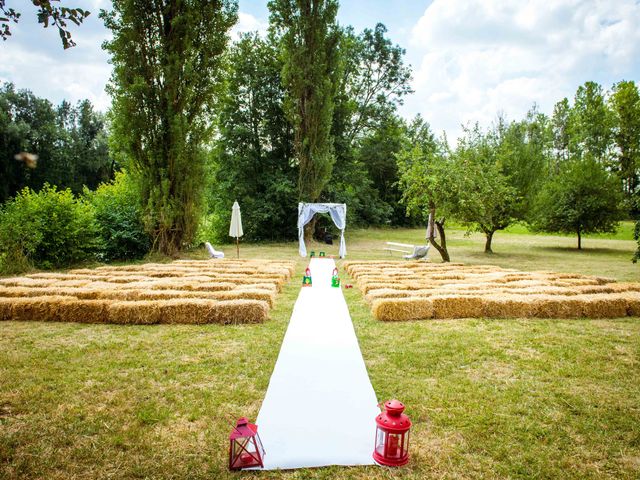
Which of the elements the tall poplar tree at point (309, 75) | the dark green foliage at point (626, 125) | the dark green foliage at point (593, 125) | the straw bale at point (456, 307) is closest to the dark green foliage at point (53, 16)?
the straw bale at point (456, 307)

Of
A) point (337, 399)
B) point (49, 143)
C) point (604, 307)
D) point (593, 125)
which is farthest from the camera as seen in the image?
point (593, 125)

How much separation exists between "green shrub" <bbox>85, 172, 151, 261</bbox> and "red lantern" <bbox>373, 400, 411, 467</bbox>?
13710 millimetres

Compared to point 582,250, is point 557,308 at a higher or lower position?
lower

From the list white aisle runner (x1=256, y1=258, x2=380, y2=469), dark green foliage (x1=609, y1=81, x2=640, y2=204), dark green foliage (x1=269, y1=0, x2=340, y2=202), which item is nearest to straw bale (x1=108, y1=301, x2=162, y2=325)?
white aisle runner (x1=256, y1=258, x2=380, y2=469)

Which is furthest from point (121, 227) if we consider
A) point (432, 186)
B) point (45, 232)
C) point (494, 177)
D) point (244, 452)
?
point (494, 177)

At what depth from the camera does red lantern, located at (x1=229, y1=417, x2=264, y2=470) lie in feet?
8.45

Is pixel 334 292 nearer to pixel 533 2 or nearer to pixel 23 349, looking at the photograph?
pixel 23 349

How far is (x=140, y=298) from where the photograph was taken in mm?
7055

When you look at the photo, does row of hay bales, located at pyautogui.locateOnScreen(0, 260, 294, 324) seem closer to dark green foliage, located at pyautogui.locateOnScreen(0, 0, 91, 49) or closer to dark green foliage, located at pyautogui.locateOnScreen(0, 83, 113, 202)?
dark green foliage, located at pyautogui.locateOnScreen(0, 0, 91, 49)

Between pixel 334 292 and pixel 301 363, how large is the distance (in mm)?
4334

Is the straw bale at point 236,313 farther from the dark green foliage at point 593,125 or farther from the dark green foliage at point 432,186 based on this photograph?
the dark green foliage at point 593,125

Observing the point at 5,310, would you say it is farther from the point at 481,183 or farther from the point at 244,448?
the point at 481,183

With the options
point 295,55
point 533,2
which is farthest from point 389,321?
point 295,55

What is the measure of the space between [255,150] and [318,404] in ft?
68.9
